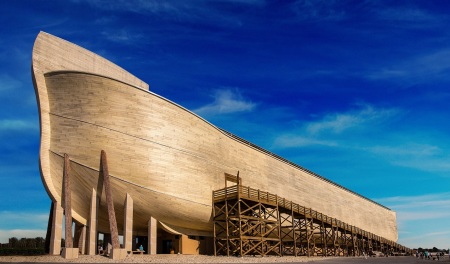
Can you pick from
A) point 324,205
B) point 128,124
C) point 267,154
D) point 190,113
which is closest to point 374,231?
point 324,205

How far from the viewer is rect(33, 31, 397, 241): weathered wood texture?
2788 cm

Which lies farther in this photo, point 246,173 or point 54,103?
point 246,173

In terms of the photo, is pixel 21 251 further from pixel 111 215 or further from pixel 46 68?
pixel 46 68

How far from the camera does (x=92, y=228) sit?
27.5m

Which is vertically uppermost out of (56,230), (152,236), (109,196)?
(109,196)

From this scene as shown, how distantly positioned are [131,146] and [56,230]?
24.0 feet

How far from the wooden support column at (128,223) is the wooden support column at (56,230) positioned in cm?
421

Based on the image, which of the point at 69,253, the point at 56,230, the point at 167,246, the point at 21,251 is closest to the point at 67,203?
the point at 56,230

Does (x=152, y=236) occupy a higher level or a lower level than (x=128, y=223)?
lower

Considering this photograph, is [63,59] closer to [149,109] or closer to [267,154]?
[149,109]

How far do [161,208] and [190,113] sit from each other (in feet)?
25.4

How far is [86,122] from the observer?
27.9 metres

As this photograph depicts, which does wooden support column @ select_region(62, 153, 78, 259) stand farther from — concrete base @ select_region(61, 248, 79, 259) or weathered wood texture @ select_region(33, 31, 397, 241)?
weathered wood texture @ select_region(33, 31, 397, 241)

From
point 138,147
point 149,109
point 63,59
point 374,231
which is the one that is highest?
point 63,59
